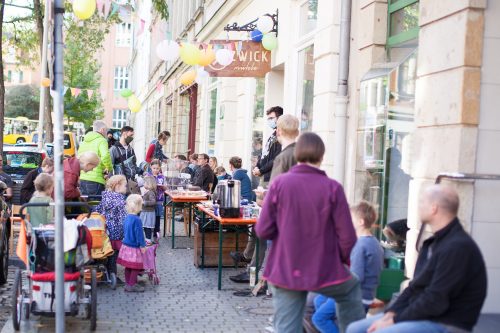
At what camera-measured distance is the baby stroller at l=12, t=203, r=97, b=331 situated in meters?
6.81

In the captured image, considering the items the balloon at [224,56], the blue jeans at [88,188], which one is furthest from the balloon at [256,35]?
the blue jeans at [88,188]

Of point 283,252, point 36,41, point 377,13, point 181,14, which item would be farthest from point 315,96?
point 181,14

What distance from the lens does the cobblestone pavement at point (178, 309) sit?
7336mm

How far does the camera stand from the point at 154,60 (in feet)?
148

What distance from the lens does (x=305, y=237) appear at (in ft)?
15.9

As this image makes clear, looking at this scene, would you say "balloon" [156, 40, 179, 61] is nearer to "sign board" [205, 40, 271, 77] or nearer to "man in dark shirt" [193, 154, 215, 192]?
"sign board" [205, 40, 271, 77]

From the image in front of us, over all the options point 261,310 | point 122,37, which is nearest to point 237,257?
point 261,310

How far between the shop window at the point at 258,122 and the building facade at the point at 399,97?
0.02m

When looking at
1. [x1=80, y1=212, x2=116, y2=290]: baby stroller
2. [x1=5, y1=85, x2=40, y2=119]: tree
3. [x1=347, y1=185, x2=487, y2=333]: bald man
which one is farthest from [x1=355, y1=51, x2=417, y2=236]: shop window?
[x1=5, y1=85, x2=40, y2=119]: tree

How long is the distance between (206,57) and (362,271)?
9.19m

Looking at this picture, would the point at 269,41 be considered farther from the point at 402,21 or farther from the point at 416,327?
the point at 416,327

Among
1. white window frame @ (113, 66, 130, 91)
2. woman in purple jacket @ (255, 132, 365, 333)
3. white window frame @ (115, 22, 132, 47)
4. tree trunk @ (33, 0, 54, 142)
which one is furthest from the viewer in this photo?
white window frame @ (113, 66, 130, 91)

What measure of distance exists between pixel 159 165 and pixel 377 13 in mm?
6928

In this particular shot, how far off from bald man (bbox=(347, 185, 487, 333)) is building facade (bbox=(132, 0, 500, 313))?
2261 millimetres
